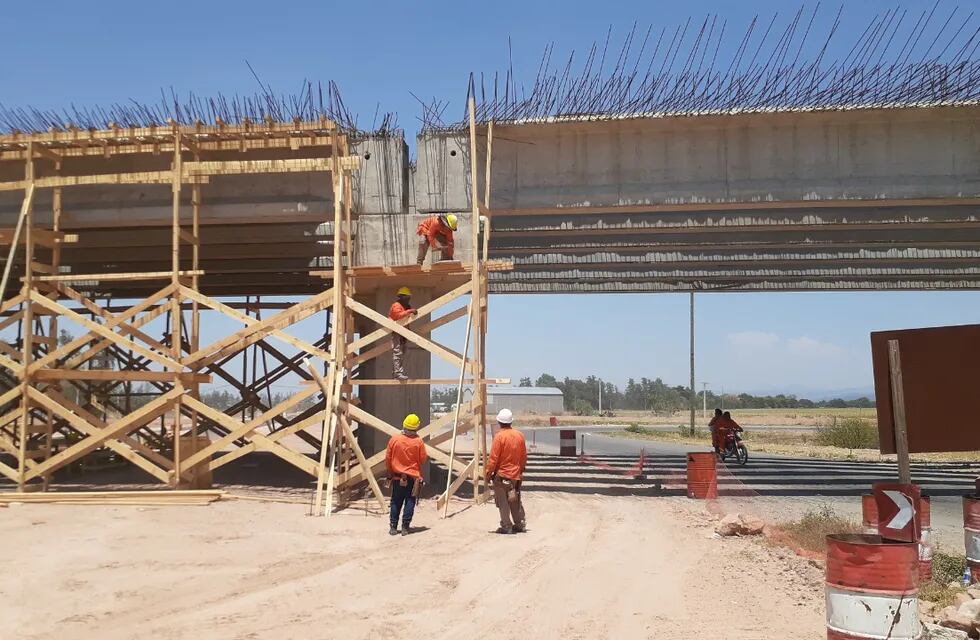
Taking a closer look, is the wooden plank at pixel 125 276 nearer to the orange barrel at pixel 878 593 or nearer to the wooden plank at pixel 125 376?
the wooden plank at pixel 125 376

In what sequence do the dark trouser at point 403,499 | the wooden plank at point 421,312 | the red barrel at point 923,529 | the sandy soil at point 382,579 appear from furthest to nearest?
the wooden plank at point 421,312
the dark trouser at point 403,499
the red barrel at point 923,529
the sandy soil at point 382,579

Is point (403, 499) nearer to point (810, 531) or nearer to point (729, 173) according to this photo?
point (810, 531)

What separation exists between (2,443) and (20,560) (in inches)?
233

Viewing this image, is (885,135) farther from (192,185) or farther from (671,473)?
(192,185)

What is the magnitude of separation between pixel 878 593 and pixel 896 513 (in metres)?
1.34

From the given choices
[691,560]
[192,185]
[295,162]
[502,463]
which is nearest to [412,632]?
[691,560]

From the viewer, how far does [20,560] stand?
860cm

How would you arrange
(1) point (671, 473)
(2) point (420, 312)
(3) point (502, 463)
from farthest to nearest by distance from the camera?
(1) point (671, 473) < (2) point (420, 312) < (3) point (502, 463)

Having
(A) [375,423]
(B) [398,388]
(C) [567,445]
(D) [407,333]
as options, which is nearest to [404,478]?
(A) [375,423]

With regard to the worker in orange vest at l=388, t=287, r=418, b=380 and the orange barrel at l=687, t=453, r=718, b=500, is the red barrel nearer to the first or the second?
the orange barrel at l=687, t=453, r=718, b=500

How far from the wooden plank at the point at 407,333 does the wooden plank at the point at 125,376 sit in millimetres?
2699

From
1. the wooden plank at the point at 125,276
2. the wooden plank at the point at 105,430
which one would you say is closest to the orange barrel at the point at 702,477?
the wooden plank at the point at 105,430

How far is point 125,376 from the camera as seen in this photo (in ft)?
43.7

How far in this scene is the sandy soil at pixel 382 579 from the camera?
252 inches
